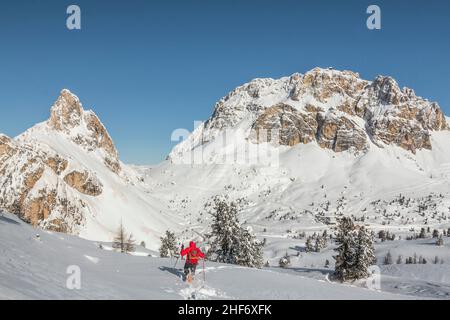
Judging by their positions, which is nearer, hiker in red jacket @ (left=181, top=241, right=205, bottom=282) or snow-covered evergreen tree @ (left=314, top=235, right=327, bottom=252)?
hiker in red jacket @ (left=181, top=241, right=205, bottom=282)

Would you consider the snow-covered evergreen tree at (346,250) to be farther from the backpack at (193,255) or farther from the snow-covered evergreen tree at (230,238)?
the backpack at (193,255)

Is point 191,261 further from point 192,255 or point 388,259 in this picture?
point 388,259

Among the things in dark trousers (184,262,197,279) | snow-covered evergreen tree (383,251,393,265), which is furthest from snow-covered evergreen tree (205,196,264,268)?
snow-covered evergreen tree (383,251,393,265)

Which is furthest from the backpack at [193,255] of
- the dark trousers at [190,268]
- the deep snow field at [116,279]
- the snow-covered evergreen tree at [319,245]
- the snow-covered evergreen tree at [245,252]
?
the snow-covered evergreen tree at [319,245]

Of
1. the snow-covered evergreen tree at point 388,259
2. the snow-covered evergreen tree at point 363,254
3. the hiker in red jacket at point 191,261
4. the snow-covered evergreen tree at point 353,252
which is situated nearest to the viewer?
the hiker in red jacket at point 191,261

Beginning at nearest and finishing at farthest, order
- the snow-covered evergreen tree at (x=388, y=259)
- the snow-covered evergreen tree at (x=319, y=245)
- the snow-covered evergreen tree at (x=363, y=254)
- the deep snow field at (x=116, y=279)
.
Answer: the deep snow field at (x=116, y=279) < the snow-covered evergreen tree at (x=363, y=254) < the snow-covered evergreen tree at (x=388, y=259) < the snow-covered evergreen tree at (x=319, y=245)

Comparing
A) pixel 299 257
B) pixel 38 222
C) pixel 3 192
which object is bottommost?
pixel 299 257

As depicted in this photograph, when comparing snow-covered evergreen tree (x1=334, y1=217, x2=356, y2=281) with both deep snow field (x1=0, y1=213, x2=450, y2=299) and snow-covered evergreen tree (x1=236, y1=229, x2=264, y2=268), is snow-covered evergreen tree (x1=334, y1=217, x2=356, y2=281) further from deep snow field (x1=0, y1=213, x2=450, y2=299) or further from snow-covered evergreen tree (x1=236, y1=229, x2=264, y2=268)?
deep snow field (x1=0, y1=213, x2=450, y2=299)

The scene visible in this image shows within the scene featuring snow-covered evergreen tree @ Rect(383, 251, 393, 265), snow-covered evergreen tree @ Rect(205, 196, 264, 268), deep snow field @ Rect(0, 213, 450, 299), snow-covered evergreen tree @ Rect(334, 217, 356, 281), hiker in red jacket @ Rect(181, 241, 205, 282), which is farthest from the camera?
snow-covered evergreen tree @ Rect(383, 251, 393, 265)

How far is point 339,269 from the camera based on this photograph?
2473 inches

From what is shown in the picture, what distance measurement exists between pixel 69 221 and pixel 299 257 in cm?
10312
